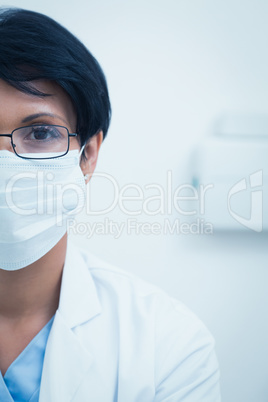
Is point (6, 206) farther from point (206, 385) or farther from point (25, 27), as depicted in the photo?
point (206, 385)

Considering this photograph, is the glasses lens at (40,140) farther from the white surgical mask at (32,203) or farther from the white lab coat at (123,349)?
the white lab coat at (123,349)

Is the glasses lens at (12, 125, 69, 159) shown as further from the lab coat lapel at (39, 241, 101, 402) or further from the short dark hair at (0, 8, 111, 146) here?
the lab coat lapel at (39, 241, 101, 402)

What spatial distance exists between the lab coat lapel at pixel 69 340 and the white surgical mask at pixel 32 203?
0.20 m

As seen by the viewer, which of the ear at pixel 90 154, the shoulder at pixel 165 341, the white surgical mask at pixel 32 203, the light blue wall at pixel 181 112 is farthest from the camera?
the light blue wall at pixel 181 112

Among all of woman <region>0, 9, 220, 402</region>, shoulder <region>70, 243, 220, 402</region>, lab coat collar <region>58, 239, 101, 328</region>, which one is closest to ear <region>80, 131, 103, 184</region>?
woman <region>0, 9, 220, 402</region>

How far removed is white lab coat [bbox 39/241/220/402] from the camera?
0.89 m

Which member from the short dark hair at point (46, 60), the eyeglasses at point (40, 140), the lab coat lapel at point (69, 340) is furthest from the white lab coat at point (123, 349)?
the short dark hair at point (46, 60)

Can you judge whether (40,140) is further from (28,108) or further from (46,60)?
(46,60)

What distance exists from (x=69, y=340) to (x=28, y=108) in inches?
23.2

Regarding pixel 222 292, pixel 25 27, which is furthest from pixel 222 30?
pixel 222 292

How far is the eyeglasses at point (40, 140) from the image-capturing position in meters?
0.86

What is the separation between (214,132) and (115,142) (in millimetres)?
381

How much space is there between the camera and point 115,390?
92 cm

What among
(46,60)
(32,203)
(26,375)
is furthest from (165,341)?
(46,60)
